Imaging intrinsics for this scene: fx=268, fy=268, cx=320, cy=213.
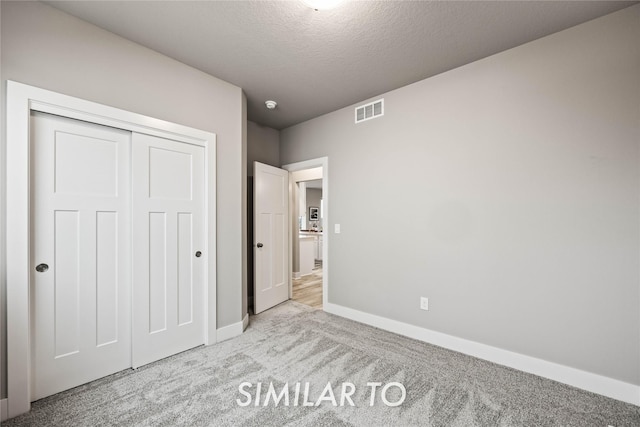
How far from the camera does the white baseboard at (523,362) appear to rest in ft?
6.09

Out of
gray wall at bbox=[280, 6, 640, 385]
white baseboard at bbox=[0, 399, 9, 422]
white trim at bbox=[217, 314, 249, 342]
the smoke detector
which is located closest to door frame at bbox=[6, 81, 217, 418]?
white baseboard at bbox=[0, 399, 9, 422]

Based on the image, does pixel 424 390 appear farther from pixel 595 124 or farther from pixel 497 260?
pixel 595 124

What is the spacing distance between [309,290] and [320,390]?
2.76m

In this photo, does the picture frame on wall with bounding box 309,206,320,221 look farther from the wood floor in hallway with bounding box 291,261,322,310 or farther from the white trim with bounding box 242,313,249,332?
the white trim with bounding box 242,313,249,332

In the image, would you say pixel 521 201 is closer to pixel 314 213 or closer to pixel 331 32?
pixel 331 32

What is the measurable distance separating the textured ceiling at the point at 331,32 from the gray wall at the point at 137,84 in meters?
0.11

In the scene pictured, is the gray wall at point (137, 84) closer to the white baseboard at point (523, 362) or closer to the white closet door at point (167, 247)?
the white closet door at point (167, 247)

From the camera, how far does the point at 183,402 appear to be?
71.0 inches

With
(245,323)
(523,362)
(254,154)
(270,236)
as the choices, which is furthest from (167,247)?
(523,362)

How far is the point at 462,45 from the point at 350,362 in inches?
112

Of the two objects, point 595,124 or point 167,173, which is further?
point 167,173

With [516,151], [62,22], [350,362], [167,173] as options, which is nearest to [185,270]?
[167,173]

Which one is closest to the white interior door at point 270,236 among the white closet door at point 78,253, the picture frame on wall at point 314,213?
the white closet door at point 78,253

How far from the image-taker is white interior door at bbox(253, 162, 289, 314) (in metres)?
3.58
